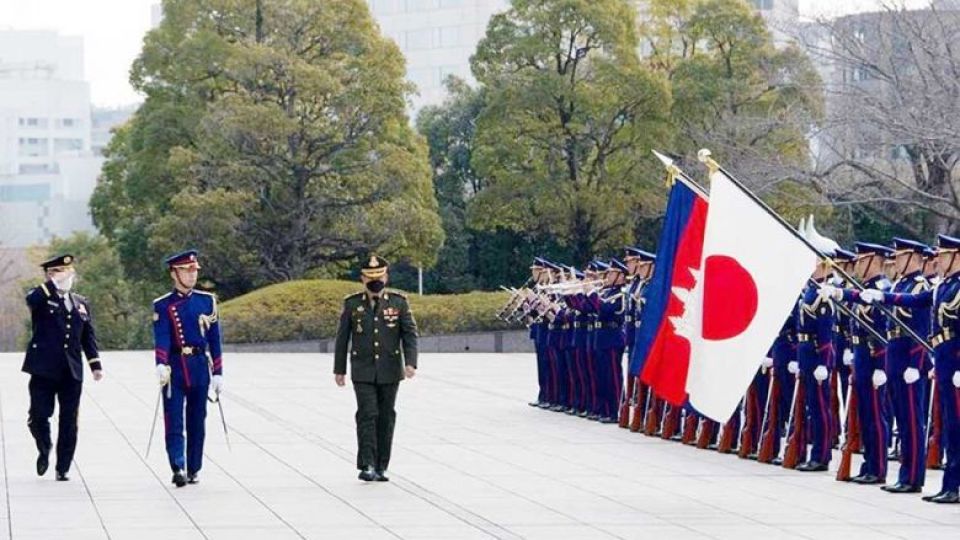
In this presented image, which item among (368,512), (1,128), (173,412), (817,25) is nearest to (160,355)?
(173,412)

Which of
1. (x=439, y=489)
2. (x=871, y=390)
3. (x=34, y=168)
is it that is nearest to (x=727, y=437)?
(x=871, y=390)

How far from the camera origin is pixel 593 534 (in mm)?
11781

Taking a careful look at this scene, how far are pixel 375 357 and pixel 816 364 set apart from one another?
11.5 feet

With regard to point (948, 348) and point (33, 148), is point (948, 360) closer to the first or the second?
point (948, 348)

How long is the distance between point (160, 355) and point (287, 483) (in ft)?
4.45

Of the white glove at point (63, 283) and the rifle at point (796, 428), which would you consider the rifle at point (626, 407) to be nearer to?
the rifle at point (796, 428)

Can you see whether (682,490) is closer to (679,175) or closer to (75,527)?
(679,175)

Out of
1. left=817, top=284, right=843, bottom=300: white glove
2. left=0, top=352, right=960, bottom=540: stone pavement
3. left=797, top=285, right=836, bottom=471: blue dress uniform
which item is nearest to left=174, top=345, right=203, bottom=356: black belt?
left=0, top=352, right=960, bottom=540: stone pavement

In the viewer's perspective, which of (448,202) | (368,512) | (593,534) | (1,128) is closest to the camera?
(593,534)

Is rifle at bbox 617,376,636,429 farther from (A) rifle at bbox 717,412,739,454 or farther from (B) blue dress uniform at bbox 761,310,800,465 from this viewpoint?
(B) blue dress uniform at bbox 761,310,800,465

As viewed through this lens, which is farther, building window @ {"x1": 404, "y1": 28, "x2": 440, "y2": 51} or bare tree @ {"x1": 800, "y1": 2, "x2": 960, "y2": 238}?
building window @ {"x1": 404, "y1": 28, "x2": 440, "y2": 51}

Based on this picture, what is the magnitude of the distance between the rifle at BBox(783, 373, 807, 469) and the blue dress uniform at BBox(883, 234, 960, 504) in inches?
95.2

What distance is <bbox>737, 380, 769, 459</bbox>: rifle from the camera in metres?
16.7

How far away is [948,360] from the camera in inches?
515
